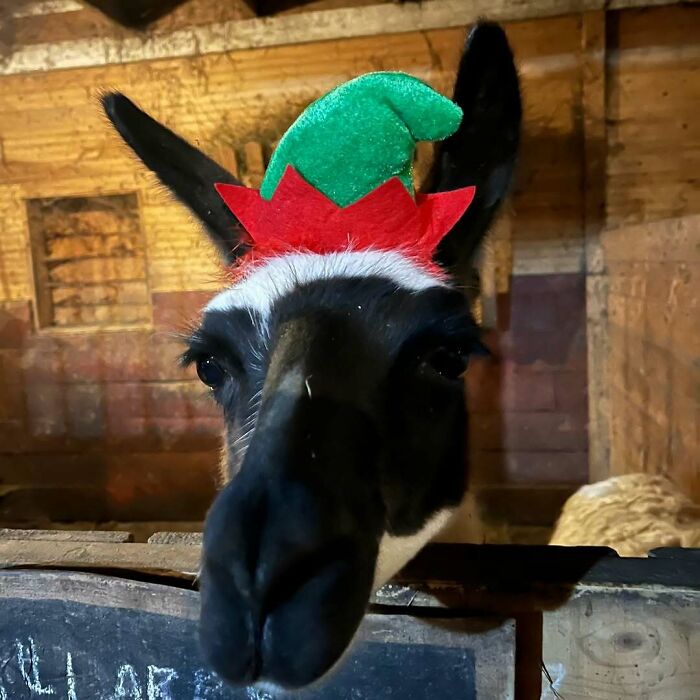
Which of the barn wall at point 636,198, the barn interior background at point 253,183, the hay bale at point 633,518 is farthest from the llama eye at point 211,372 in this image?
the barn interior background at point 253,183

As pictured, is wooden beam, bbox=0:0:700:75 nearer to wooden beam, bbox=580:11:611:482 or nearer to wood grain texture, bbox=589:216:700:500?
wooden beam, bbox=580:11:611:482

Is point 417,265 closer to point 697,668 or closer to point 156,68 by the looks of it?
point 697,668

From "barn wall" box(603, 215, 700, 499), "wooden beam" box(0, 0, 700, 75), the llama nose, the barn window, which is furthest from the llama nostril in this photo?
the barn window

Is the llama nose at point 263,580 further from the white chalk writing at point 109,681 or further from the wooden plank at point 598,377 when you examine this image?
the wooden plank at point 598,377

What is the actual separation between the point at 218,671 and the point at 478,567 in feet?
1.88

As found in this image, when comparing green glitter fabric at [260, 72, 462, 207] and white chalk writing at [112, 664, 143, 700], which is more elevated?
green glitter fabric at [260, 72, 462, 207]

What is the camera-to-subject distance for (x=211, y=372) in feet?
4.91

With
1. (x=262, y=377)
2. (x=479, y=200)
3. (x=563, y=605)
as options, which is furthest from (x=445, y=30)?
(x=563, y=605)

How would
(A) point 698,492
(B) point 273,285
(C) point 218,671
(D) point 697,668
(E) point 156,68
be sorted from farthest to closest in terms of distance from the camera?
1. (E) point 156,68
2. (A) point 698,492
3. (B) point 273,285
4. (D) point 697,668
5. (C) point 218,671

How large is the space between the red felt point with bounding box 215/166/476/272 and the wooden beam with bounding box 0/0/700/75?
3.23 meters

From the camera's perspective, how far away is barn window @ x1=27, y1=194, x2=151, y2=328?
17.1 ft

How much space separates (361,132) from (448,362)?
525 millimetres

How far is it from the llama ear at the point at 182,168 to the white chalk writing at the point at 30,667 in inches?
44.5

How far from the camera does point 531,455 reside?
4.96 meters
